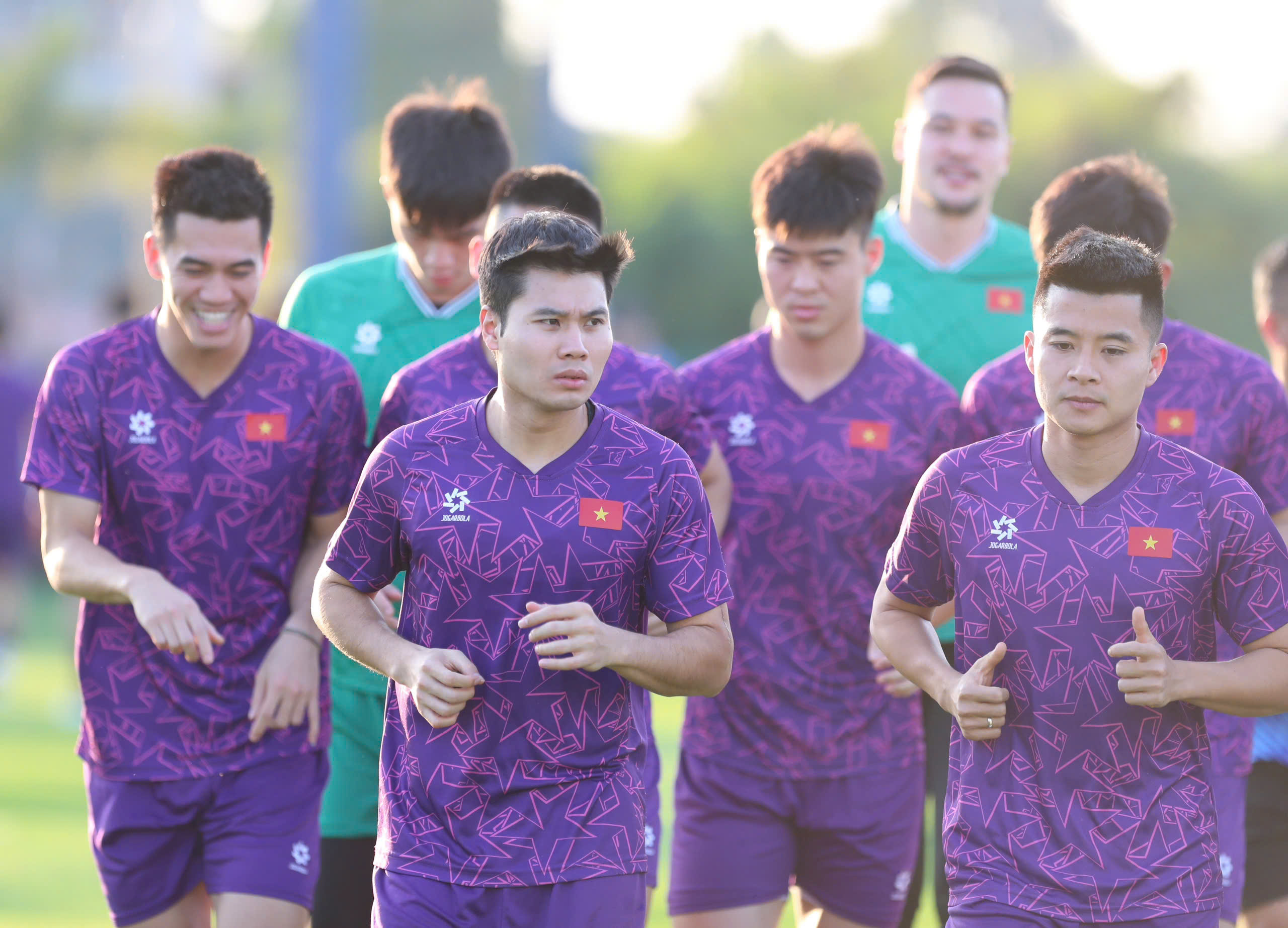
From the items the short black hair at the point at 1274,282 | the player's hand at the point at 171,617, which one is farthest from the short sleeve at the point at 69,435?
the short black hair at the point at 1274,282

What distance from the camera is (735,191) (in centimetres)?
3681

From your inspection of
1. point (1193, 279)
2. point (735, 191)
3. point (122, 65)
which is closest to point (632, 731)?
point (1193, 279)

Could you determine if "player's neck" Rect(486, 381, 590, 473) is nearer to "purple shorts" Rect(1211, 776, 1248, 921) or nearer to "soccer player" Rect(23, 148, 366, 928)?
"soccer player" Rect(23, 148, 366, 928)

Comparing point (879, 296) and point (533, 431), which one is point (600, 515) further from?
point (879, 296)

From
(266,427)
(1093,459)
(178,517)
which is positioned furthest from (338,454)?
(1093,459)

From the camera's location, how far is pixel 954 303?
659 centimetres

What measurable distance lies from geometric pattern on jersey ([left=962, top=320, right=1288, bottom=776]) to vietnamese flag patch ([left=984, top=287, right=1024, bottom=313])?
1.09m

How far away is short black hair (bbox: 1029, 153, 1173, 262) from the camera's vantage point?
555cm

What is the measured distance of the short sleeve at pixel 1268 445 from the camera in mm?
5336

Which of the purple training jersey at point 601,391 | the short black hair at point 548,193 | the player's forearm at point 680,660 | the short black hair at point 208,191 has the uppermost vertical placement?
the short black hair at point 548,193

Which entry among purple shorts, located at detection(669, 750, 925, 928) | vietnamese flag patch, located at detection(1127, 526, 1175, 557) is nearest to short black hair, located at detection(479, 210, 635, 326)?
vietnamese flag patch, located at detection(1127, 526, 1175, 557)

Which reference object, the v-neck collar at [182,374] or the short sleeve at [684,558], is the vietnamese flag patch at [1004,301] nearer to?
the short sleeve at [684,558]

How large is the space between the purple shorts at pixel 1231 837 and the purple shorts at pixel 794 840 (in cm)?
93

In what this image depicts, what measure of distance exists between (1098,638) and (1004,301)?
8.51 ft
